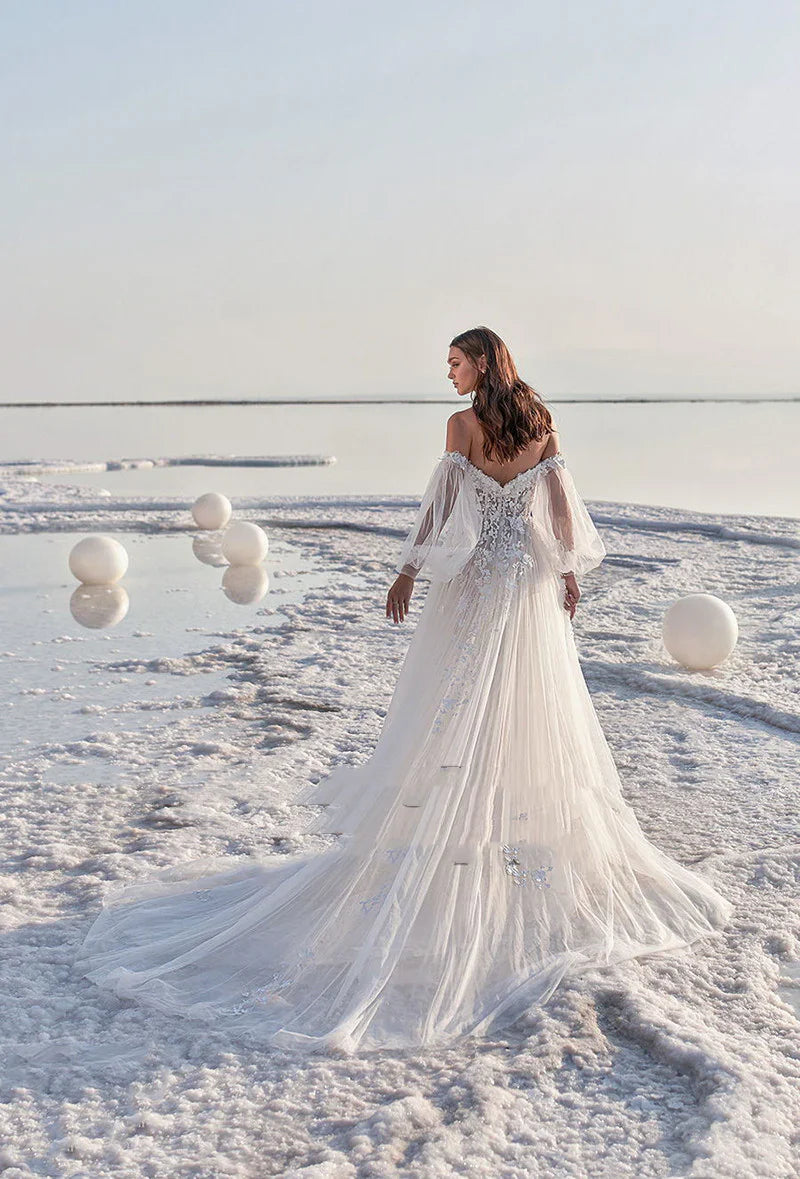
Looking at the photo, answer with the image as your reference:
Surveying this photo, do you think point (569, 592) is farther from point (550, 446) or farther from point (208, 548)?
point (208, 548)

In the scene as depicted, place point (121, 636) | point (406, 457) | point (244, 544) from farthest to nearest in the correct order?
point (406, 457) < point (244, 544) < point (121, 636)

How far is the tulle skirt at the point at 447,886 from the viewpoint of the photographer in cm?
380

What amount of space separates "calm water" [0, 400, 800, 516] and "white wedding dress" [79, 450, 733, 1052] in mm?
16804

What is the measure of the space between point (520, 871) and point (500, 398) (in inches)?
70.0

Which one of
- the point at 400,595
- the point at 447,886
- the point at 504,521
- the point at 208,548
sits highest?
the point at 504,521

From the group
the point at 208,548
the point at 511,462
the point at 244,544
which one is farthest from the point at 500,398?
the point at 208,548

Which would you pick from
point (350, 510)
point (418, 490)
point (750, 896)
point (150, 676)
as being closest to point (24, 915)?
point (750, 896)

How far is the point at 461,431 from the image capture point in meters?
4.34

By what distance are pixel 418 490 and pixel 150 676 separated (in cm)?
1611

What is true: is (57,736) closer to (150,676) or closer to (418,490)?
(150,676)

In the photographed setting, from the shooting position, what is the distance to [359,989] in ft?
12.2

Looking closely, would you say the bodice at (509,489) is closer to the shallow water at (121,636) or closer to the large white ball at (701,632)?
the shallow water at (121,636)

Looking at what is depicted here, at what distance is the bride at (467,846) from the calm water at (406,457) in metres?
16.8

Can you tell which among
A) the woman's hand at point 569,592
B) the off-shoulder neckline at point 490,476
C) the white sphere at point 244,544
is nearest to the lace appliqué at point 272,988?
the woman's hand at point 569,592
